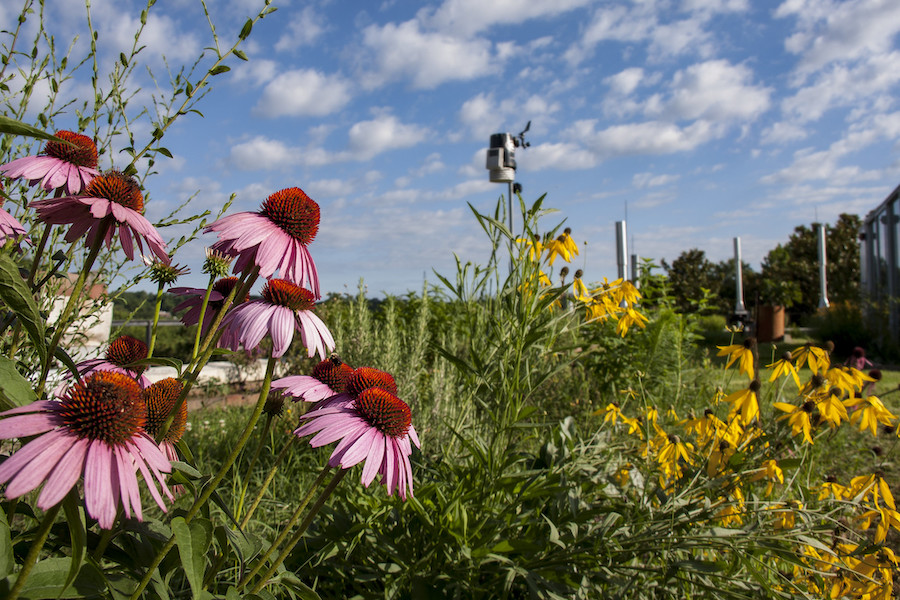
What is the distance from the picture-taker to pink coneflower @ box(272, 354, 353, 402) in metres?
1.04

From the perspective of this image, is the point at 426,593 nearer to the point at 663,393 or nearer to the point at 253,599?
the point at 253,599

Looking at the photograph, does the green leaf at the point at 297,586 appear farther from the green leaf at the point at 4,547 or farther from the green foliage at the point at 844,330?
the green foliage at the point at 844,330

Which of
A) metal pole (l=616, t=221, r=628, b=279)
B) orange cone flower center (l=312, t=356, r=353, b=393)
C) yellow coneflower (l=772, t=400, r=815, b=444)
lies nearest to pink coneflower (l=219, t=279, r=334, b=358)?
orange cone flower center (l=312, t=356, r=353, b=393)

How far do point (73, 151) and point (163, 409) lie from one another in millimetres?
532

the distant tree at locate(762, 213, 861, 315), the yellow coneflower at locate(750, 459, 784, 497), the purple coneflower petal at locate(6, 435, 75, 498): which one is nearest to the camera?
the purple coneflower petal at locate(6, 435, 75, 498)

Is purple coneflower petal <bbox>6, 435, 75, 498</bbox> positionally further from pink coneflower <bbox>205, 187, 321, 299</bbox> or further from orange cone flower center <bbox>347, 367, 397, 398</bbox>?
orange cone flower center <bbox>347, 367, 397, 398</bbox>

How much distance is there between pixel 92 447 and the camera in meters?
0.63

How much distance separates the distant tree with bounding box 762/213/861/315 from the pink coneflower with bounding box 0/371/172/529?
2011 centimetres

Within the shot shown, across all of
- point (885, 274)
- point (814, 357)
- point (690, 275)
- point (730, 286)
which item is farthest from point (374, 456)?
point (730, 286)

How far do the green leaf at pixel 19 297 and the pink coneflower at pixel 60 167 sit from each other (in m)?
0.31

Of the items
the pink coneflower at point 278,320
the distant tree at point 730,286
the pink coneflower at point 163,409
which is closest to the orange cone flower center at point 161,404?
the pink coneflower at point 163,409

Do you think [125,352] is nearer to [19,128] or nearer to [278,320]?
[278,320]

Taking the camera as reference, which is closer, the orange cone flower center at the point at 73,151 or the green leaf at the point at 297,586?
the green leaf at the point at 297,586

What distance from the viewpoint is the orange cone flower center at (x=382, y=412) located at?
0.93 meters
